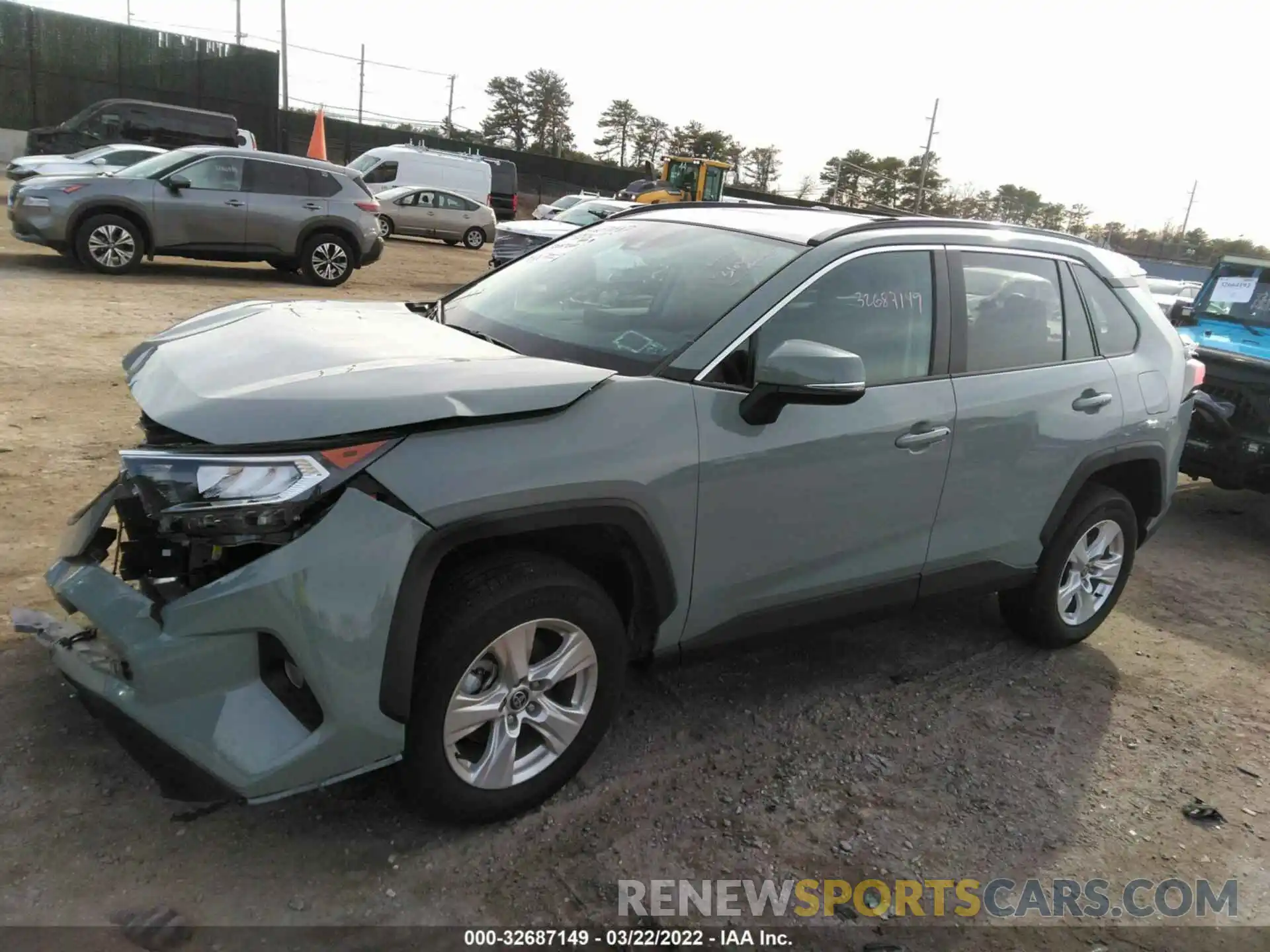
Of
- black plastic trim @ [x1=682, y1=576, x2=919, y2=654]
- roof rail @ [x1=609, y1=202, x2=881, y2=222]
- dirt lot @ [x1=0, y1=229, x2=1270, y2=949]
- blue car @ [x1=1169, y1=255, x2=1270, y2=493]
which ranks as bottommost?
dirt lot @ [x1=0, y1=229, x2=1270, y2=949]

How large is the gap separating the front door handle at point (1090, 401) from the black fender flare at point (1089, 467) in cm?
20

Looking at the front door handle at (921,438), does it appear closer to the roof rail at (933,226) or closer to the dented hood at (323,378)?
the roof rail at (933,226)

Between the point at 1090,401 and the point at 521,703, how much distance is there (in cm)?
A: 276

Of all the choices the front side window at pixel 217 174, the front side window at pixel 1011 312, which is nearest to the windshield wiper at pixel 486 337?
the front side window at pixel 1011 312

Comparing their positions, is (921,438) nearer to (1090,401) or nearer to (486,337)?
(1090,401)

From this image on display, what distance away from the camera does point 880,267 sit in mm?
3352

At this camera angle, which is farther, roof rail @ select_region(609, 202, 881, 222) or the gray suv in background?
the gray suv in background

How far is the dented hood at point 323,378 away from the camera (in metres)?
2.33

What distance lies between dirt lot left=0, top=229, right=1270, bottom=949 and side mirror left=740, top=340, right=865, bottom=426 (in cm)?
96

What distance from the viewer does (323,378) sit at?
2490 millimetres

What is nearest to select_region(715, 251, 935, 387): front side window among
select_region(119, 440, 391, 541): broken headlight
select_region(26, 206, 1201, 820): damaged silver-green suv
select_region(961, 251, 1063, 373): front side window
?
select_region(26, 206, 1201, 820): damaged silver-green suv

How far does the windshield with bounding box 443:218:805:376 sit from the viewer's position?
305 centimetres

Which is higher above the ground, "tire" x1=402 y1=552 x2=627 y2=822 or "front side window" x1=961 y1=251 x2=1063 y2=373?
"front side window" x1=961 y1=251 x2=1063 y2=373

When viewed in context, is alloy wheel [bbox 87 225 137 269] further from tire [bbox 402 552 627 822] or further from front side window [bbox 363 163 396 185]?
front side window [bbox 363 163 396 185]
